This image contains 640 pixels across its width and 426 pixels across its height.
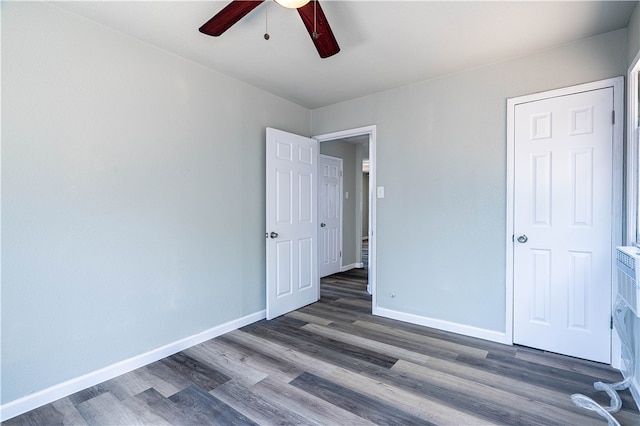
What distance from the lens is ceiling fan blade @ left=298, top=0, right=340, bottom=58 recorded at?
165 centimetres

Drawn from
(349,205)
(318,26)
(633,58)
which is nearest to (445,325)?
(633,58)

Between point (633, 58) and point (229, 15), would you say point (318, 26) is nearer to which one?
point (229, 15)

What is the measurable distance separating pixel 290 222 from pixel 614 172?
9.40 feet

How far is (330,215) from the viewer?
18.0ft

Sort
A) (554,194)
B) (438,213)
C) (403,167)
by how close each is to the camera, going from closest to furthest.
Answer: (554,194) < (438,213) < (403,167)

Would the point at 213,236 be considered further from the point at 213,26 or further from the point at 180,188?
the point at 213,26

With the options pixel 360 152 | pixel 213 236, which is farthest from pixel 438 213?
pixel 360 152

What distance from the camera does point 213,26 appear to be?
1813mm

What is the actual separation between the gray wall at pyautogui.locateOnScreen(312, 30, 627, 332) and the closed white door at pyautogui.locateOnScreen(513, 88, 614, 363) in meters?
0.15

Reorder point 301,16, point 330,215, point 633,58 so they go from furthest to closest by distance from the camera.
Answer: point 330,215 → point 633,58 → point 301,16

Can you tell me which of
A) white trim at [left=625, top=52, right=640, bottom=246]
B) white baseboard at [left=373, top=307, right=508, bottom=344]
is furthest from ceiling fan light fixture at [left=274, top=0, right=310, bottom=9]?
white baseboard at [left=373, top=307, right=508, bottom=344]

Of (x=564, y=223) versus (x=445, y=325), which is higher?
(x=564, y=223)

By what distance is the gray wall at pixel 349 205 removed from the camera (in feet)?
19.0

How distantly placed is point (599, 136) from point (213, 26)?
286 centimetres
